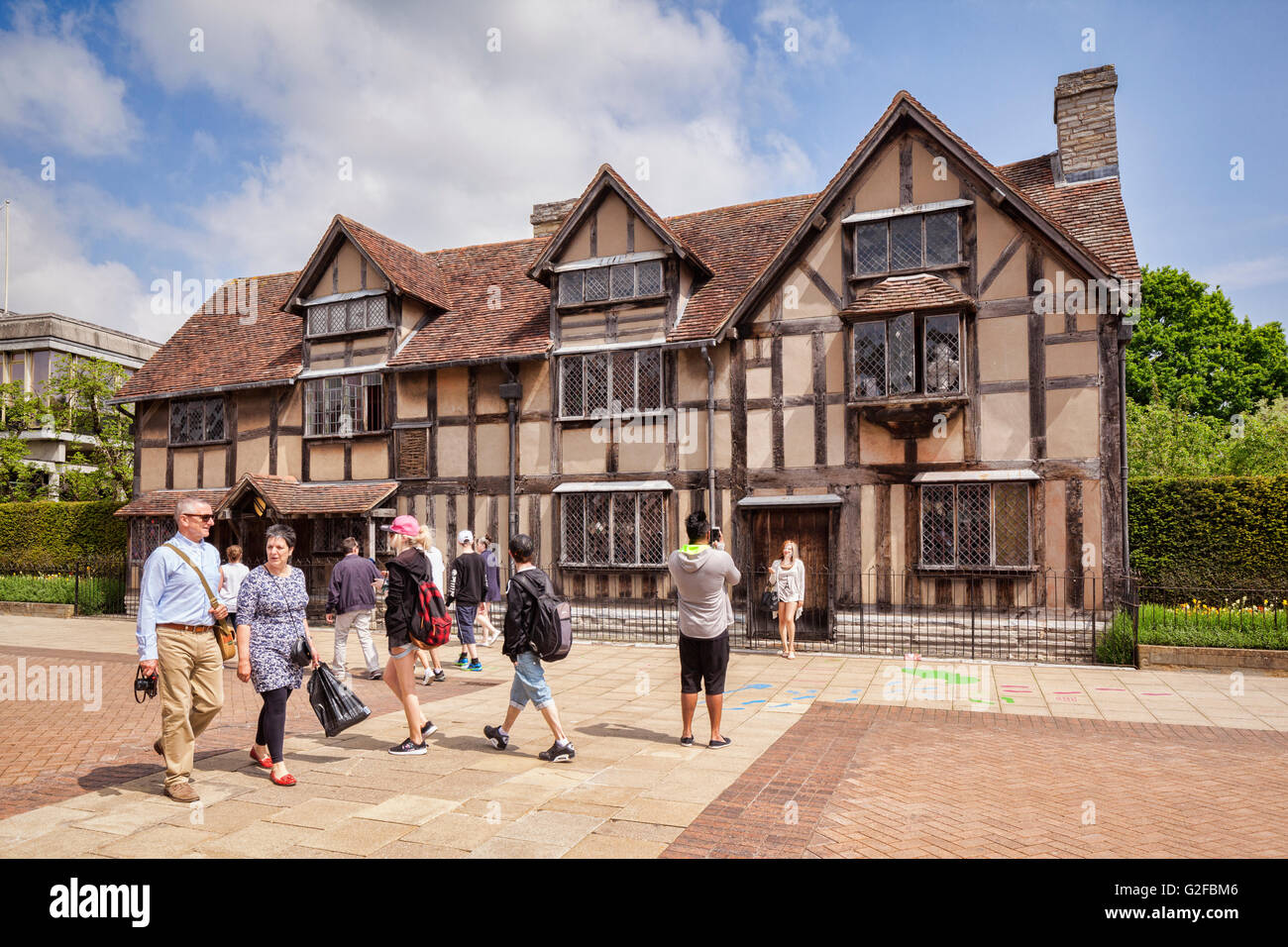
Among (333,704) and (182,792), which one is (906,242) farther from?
(182,792)

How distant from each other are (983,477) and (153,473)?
1962cm

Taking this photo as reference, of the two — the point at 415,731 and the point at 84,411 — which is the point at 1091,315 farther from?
the point at 84,411

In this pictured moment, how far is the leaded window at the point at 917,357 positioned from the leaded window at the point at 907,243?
1166mm

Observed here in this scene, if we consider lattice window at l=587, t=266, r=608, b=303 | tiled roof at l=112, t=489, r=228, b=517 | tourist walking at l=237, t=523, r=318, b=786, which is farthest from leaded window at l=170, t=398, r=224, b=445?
tourist walking at l=237, t=523, r=318, b=786

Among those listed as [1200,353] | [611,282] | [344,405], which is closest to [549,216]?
[611,282]

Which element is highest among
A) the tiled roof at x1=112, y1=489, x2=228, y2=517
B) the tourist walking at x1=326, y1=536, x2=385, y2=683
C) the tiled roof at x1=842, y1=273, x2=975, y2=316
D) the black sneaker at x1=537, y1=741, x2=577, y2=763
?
the tiled roof at x1=842, y1=273, x2=975, y2=316

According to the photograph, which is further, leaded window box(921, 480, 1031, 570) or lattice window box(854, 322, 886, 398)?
lattice window box(854, 322, 886, 398)

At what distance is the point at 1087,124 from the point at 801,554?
32.3ft

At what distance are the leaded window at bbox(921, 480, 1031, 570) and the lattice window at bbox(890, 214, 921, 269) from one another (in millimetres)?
4050

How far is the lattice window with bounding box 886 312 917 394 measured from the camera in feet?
49.2

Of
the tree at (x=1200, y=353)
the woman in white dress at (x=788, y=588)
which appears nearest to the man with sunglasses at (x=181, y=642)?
the woman in white dress at (x=788, y=588)

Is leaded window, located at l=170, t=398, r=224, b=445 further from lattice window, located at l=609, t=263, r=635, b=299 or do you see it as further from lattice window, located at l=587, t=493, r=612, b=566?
lattice window, located at l=609, t=263, r=635, b=299

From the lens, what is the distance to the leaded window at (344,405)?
19609 millimetres

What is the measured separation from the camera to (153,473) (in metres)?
22.1
